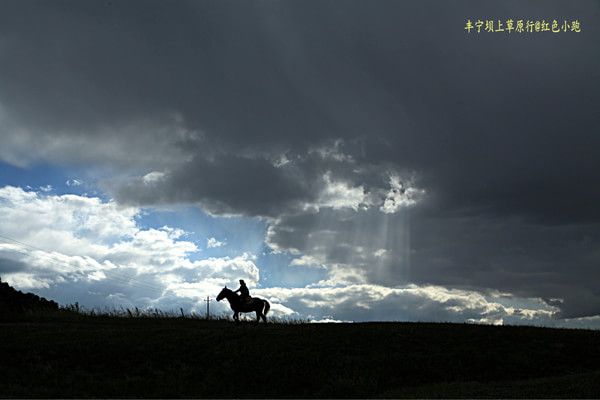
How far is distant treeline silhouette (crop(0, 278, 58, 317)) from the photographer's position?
5673cm

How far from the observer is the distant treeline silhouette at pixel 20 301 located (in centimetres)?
5673

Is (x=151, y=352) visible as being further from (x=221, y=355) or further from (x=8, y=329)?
(x=8, y=329)

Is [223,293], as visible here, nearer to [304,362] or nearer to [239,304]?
[239,304]

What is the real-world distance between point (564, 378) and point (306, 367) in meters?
11.0

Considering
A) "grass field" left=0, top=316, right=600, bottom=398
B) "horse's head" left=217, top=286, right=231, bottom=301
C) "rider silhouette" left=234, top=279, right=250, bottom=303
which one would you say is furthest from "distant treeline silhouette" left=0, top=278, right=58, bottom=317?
"rider silhouette" left=234, top=279, right=250, bottom=303

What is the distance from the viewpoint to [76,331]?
37.1 metres

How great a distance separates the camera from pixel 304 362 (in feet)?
97.3

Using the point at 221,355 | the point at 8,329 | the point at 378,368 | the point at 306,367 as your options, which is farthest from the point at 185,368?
the point at 8,329

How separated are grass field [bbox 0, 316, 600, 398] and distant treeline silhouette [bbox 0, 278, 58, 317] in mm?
19993

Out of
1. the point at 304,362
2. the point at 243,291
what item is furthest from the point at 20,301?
the point at 304,362

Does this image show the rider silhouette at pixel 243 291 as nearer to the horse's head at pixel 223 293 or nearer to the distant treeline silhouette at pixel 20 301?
the horse's head at pixel 223 293

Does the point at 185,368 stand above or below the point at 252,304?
below

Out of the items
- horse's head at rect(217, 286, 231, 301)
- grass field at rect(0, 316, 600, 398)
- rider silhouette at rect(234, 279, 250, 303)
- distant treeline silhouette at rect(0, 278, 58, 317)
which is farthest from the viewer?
distant treeline silhouette at rect(0, 278, 58, 317)

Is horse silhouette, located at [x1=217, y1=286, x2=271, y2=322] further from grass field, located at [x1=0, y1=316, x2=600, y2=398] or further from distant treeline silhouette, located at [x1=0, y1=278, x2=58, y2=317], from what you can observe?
distant treeline silhouette, located at [x1=0, y1=278, x2=58, y2=317]
